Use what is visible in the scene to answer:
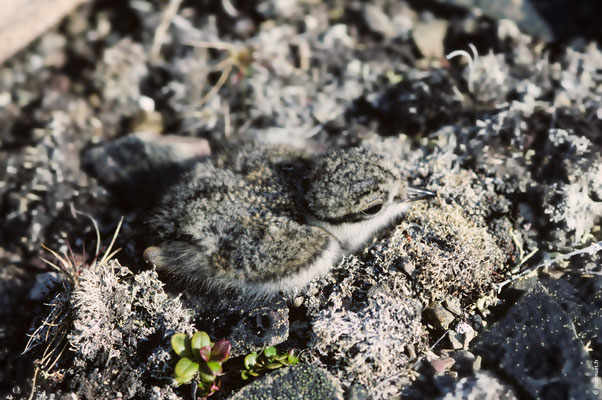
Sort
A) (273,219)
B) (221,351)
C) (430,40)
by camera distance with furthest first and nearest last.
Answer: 1. (430,40)
2. (273,219)
3. (221,351)

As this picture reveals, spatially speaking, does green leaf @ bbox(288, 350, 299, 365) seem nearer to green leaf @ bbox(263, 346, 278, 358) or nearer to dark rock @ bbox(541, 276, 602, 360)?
green leaf @ bbox(263, 346, 278, 358)

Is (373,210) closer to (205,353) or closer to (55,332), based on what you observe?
(205,353)

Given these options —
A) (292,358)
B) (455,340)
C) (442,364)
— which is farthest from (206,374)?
(455,340)

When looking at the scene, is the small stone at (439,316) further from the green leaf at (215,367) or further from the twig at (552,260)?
the green leaf at (215,367)

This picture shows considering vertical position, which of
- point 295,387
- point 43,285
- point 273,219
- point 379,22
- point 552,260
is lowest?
point 43,285

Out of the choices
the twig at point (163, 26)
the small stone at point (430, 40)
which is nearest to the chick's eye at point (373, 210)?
the small stone at point (430, 40)

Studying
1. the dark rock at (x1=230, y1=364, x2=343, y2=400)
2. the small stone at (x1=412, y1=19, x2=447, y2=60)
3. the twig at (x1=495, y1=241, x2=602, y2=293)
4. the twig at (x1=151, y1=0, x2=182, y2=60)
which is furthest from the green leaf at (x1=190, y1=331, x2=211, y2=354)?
the small stone at (x1=412, y1=19, x2=447, y2=60)

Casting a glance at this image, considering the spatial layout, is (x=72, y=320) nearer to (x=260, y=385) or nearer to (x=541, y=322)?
(x=260, y=385)
